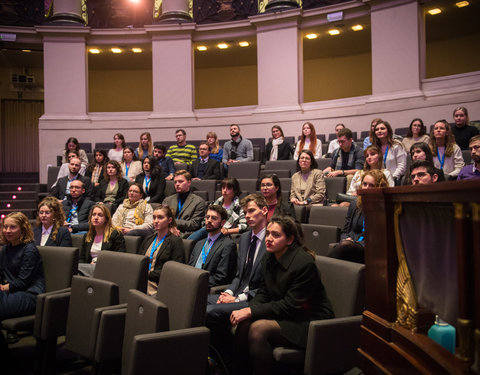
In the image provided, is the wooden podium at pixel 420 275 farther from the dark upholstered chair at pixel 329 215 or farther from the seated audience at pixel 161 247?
the dark upholstered chair at pixel 329 215

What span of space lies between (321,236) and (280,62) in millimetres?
5588

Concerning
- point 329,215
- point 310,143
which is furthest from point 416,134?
point 329,215

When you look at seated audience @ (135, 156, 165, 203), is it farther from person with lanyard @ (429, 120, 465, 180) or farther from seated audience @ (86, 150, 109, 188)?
person with lanyard @ (429, 120, 465, 180)

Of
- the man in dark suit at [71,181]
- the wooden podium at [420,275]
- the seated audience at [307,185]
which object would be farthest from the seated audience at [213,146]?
the wooden podium at [420,275]

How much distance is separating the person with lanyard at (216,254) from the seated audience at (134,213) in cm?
136

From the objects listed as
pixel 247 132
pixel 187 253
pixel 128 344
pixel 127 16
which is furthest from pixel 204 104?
pixel 128 344

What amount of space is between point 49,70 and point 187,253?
6836 mm

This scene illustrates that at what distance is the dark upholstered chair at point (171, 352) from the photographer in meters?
1.97

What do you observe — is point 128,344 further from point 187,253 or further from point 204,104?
point 204,104

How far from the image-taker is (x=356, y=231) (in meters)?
3.40

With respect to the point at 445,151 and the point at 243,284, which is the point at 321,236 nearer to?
the point at 243,284

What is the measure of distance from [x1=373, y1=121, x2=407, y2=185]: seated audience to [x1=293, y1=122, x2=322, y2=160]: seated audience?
1531 mm

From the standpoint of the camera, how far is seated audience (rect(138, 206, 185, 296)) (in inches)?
130

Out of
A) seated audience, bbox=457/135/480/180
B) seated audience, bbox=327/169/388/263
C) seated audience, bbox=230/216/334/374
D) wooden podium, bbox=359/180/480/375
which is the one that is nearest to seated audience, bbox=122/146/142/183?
seated audience, bbox=327/169/388/263
